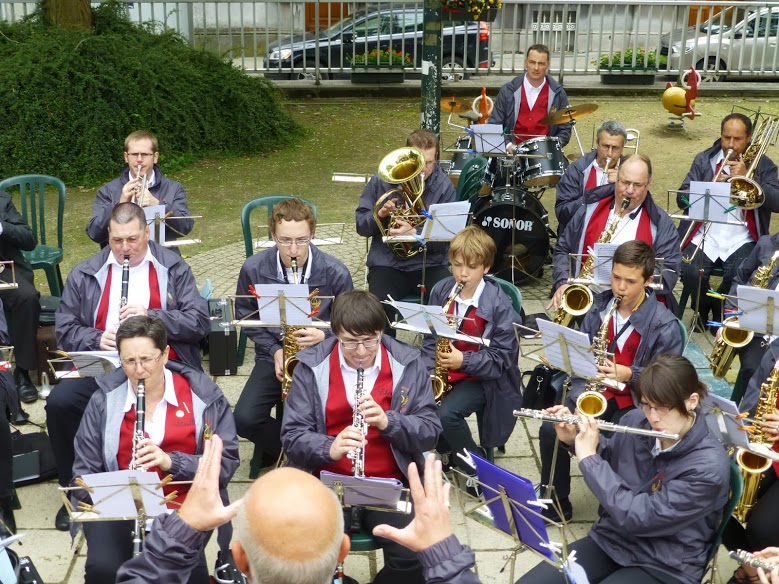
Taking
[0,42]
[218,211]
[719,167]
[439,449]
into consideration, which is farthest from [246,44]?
[439,449]

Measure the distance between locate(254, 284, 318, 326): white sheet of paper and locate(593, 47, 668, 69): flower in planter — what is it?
11.9m

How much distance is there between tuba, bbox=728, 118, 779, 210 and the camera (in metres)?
7.18

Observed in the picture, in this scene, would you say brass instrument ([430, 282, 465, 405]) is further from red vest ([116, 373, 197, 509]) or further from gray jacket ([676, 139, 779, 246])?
gray jacket ([676, 139, 779, 246])

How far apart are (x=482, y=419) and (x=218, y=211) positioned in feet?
18.8

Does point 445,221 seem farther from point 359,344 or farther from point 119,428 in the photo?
point 119,428

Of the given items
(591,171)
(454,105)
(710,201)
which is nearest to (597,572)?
(710,201)

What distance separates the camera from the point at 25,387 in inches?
267

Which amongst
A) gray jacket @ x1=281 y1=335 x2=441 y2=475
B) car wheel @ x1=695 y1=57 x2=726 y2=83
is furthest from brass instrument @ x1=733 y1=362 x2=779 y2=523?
car wheel @ x1=695 y1=57 x2=726 y2=83

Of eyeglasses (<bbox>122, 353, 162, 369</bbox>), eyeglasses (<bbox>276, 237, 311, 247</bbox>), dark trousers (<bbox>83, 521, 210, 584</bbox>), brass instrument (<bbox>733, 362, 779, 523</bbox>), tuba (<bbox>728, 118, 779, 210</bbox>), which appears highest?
tuba (<bbox>728, 118, 779, 210</bbox>)

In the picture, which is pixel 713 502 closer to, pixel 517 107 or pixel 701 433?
pixel 701 433

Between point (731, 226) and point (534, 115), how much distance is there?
2.44m

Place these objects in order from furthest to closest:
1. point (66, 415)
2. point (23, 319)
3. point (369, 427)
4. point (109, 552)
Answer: point (23, 319) < point (66, 415) < point (369, 427) < point (109, 552)

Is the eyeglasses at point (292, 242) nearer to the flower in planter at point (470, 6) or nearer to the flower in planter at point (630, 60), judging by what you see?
the flower in planter at point (470, 6)

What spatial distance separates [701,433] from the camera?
4.10m
